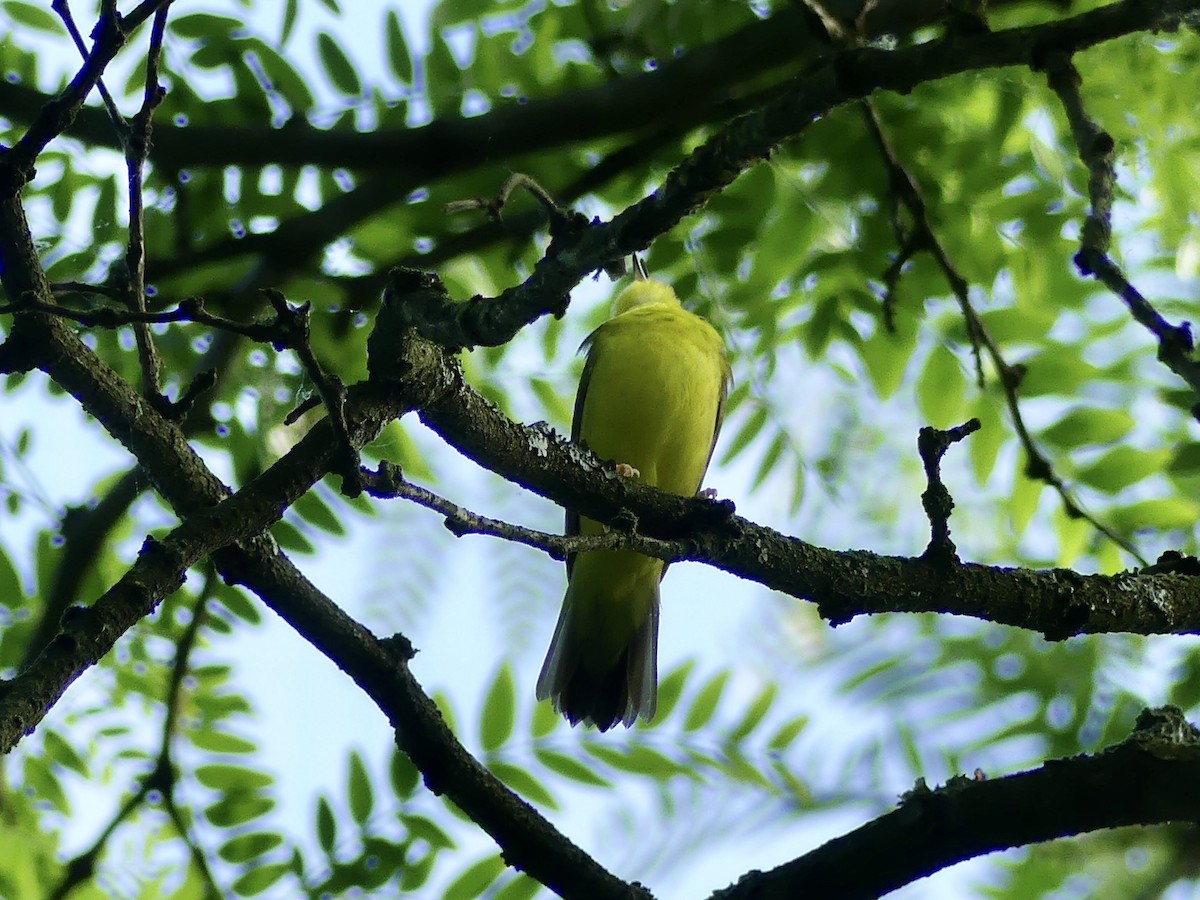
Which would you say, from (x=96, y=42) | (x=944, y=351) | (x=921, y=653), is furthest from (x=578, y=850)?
(x=944, y=351)

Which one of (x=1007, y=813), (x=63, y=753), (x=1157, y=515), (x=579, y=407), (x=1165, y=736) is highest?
(x=579, y=407)

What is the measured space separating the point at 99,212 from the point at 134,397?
1.84m

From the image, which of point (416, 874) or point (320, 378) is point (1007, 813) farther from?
point (416, 874)

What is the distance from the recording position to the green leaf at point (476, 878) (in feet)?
12.1

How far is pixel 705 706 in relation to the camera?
4191mm

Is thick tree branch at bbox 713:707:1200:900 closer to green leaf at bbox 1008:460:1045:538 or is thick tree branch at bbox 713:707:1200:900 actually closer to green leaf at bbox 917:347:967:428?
green leaf at bbox 1008:460:1045:538

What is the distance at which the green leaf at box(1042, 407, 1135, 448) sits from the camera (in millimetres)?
3990

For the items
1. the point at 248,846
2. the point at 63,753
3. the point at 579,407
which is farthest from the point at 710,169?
the point at 63,753

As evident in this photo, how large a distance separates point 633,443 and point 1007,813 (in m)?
2.80

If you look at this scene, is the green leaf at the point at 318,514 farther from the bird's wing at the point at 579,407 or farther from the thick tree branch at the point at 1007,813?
the thick tree branch at the point at 1007,813

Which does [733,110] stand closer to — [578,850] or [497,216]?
[497,216]

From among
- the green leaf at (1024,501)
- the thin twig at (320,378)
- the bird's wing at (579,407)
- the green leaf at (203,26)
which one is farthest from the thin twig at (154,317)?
the bird's wing at (579,407)

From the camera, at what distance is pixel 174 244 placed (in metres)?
4.16

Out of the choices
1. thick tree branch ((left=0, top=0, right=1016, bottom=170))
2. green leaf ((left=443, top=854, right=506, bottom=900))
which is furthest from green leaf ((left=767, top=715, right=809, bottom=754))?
thick tree branch ((left=0, top=0, right=1016, bottom=170))
